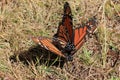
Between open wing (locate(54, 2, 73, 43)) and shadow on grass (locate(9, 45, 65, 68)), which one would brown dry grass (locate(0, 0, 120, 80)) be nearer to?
shadow on grass (locate(9, 45, 65, 68))

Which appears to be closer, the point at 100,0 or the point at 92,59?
the point at 92,59

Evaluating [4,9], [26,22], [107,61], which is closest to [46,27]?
[26,22]

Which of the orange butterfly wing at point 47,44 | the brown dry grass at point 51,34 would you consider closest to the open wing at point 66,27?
the orange butterfly wing at point 47,44

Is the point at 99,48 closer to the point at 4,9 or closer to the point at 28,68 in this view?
the point at 28,68

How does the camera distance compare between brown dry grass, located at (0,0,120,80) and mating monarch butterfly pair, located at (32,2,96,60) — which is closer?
mating monarch butterfly pair, located at (32,2,96,60)

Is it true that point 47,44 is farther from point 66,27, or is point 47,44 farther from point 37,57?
point 37,57

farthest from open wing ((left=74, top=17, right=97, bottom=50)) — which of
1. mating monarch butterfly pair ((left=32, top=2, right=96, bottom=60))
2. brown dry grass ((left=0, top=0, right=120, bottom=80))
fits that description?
brown dry grass ((left=0, top=0, right=120, bottom=80))

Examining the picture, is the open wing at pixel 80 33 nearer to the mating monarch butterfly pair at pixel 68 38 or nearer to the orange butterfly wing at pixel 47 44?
the mating monarch butterfly pair at pixel 68 38

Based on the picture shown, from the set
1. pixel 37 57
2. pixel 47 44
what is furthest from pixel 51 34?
pixel 47 44
